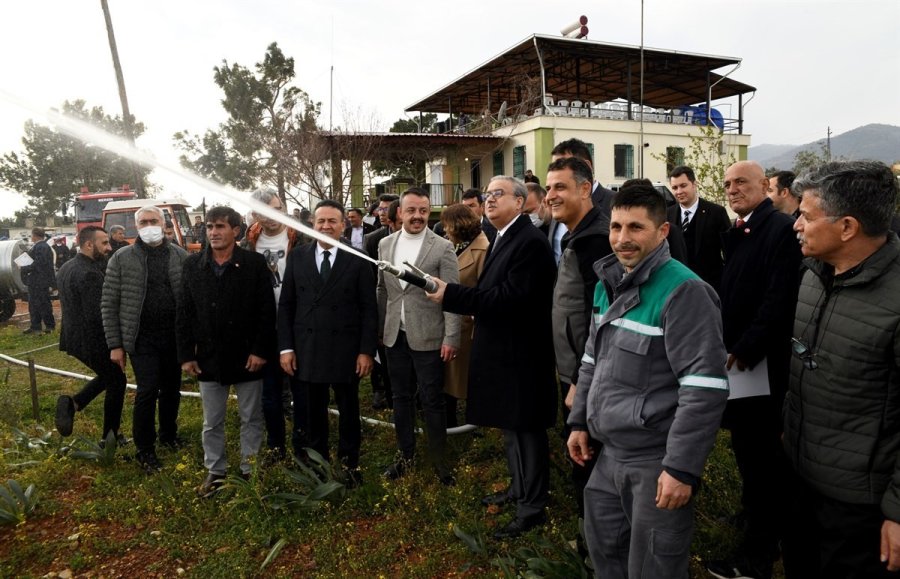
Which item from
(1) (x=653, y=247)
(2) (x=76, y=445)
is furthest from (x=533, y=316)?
(2) (x=76, y=445)

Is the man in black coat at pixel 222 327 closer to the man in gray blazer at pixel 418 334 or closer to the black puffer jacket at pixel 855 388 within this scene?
the man in gray blazer at pixel 418 334

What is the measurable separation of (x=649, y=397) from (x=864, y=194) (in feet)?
3.80

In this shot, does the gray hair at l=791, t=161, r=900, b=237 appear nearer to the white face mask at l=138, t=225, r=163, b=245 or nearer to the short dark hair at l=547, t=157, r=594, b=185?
the short dark hair at l=547, t=157, r=594, b=185

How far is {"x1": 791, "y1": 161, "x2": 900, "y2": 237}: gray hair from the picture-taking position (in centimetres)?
215

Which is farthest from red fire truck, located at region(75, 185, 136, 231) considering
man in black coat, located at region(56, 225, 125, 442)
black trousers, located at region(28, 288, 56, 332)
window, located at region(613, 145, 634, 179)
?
window, located at region(613, 145, 634, 179)

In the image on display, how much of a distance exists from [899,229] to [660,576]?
3.93m

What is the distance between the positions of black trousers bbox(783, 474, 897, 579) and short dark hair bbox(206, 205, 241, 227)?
419cm

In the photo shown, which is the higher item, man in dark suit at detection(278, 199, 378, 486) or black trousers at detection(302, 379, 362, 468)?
man in dark suit at detection(278, 199, 378, 486)

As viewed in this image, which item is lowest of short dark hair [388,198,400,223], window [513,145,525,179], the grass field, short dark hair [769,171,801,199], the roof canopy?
the grass field

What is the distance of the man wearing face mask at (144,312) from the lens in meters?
4.83

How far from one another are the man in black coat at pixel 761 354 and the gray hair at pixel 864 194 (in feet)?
3.32

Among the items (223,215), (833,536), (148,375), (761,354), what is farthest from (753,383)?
(148,375)

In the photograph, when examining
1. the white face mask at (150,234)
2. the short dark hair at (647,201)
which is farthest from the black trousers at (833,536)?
the white face mask at (150,234)

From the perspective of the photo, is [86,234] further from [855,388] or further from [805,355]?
[855,388]
